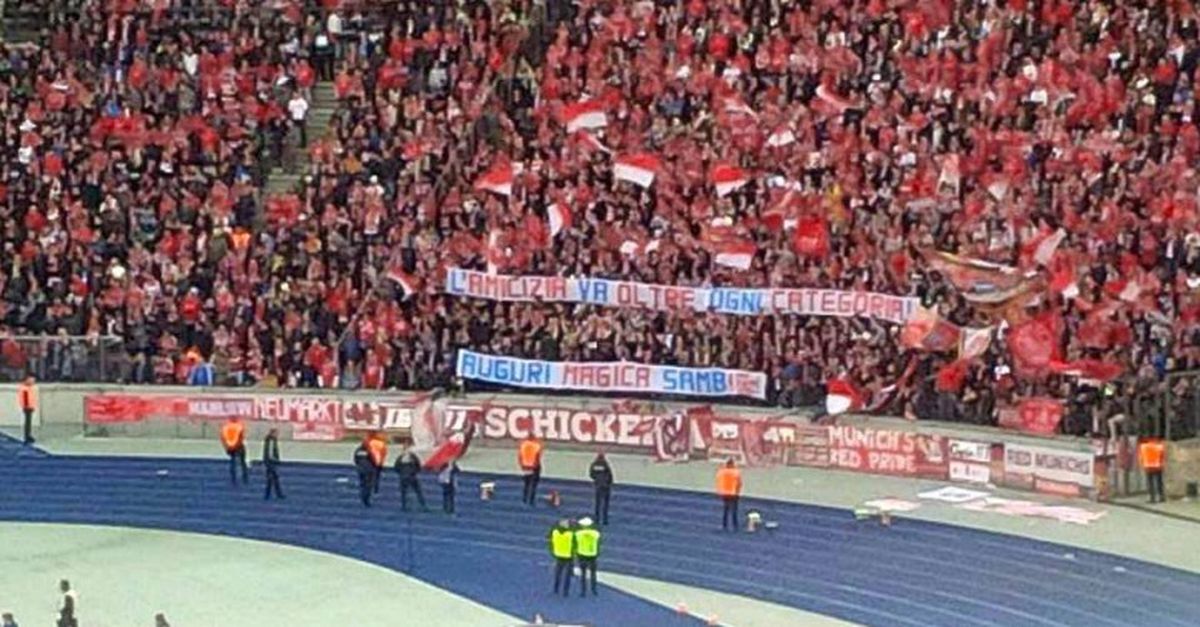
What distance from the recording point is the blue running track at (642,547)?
30797 mm

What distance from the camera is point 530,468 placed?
3597 centimetres

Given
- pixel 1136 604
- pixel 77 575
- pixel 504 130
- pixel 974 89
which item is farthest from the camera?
pixel 504 130

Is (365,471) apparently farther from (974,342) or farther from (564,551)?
(974,342)

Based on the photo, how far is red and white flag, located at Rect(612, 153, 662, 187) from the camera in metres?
41.3

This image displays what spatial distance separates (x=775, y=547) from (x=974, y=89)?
1026cm

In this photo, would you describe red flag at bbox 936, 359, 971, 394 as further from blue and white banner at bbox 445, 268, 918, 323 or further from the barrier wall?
blue and white banner at bbox 445, 268, 918, 323

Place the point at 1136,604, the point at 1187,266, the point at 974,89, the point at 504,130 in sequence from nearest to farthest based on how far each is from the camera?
1. the point at 1136,604
2. the point at 1187,266
3. the point at 974,89
4. the point at 504,130

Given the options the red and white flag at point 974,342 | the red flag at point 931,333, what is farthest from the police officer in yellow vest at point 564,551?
the red and white flag at point 974,342

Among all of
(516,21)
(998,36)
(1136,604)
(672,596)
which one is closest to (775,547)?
(672,596)

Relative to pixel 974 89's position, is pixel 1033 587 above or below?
below

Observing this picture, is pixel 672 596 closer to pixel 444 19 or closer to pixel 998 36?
pixel 998 36

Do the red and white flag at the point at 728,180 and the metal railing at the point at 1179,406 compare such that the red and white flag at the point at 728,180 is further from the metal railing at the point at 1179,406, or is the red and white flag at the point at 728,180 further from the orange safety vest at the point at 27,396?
the orange safety vest at the point at 27,396

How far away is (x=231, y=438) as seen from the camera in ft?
124

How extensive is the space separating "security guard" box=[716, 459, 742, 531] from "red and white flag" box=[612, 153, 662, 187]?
24.7ft
